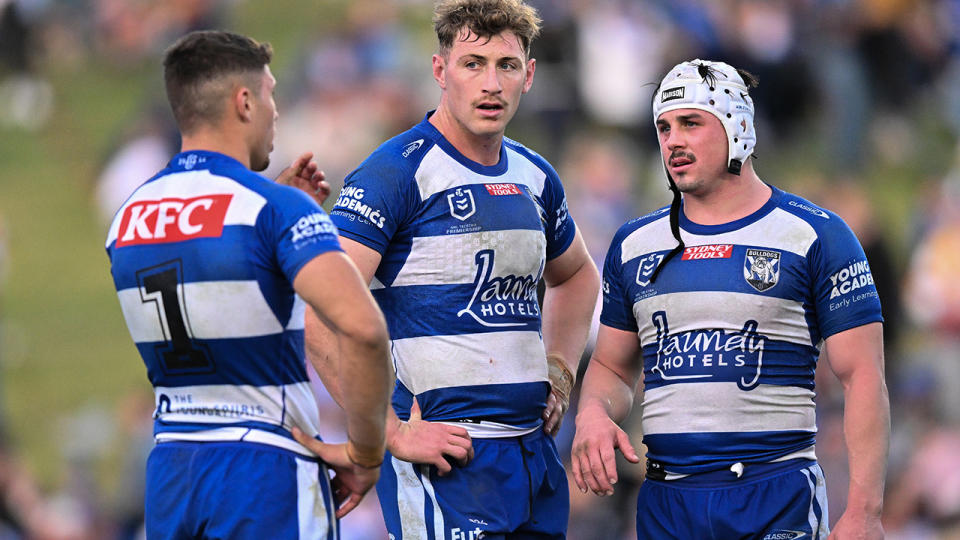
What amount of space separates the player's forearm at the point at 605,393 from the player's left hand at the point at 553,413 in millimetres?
100

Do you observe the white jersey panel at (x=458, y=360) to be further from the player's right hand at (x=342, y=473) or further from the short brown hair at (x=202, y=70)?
the short brown hair at (x=202, y=70)

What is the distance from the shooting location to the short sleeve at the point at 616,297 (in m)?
4.99

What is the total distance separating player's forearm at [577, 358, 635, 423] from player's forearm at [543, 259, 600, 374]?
34 centimetres

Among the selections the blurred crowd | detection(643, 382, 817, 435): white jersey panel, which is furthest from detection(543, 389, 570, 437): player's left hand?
the blurred crowd

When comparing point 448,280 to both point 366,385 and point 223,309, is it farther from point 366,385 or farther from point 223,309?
point 223,309

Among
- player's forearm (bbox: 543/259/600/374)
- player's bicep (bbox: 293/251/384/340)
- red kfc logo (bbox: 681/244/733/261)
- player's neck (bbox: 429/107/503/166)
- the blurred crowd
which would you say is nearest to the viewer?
player's bicep (bbox: 293/251/384/340)

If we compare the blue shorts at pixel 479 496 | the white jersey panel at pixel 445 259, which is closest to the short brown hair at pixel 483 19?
the white jersey panel at pixel 445 259

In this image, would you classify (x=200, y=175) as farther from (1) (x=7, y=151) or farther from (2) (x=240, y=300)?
(1) (x=7, y=151)

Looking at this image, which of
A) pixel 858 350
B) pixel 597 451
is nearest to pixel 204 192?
pixel 597 451

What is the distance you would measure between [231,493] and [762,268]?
2.07 meters

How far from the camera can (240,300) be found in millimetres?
3854

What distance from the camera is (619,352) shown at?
16.5ft

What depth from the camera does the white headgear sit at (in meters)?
4.78

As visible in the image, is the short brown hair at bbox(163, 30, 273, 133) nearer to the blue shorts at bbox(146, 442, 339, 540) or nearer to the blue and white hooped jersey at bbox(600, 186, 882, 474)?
the blue shorts at bbox(146, 442, 339, 540)
